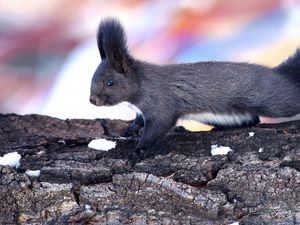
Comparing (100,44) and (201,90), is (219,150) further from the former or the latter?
(100,44)

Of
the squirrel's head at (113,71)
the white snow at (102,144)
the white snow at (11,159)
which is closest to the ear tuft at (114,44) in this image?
the squirrel's head at (113,71)

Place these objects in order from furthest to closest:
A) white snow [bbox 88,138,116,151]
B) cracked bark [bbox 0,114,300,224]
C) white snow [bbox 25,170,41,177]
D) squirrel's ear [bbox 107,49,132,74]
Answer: squirrel's ear [bbox 107,49,132,74] → white snow [bbox 88,138,116,151] → white snow [bbox 25,170,41,177] → cracked bark [bbox 0,114,300,224]

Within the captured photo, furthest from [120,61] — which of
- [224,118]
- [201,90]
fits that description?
[224,118]

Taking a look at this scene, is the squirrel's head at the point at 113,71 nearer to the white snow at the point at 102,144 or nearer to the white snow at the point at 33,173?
the white snow at the point at 102,144

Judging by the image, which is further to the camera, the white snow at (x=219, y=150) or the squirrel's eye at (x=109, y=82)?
the squirrel's eye at (x=109, y=82)

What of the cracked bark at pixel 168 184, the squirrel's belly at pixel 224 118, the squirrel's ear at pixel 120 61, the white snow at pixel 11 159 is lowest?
the cracked bark at pixel 168 184

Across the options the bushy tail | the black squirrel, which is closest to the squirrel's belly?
the black squirrel

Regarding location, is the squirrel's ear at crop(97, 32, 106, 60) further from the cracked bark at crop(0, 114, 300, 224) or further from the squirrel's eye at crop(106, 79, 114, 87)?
the cracked bark at crop(0, 114, 300, 224)
